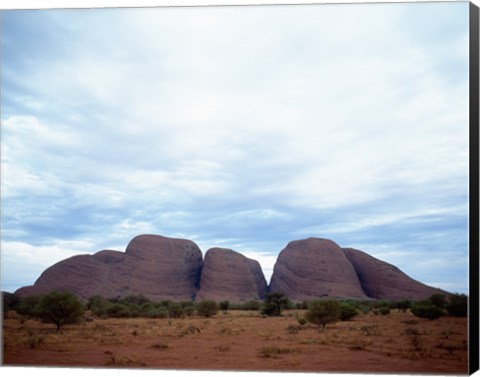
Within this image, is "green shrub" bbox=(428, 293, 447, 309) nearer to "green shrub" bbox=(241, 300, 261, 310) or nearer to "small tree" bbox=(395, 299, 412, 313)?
"small tree" bbox=(395, 299, 412, 313)

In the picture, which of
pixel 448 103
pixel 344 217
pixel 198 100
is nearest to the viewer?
pixel 448 103

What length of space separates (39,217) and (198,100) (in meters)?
6.79

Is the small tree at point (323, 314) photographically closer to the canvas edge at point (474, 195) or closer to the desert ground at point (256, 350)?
the desert ground at point (256, 350)

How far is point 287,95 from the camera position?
14031 millimetres

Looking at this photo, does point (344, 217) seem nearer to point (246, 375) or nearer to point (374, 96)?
point (374, 96)

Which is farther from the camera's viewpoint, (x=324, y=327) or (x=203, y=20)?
(x=324, y=327)

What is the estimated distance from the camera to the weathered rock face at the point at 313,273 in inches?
1145

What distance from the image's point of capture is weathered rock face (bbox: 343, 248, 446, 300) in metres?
23.4

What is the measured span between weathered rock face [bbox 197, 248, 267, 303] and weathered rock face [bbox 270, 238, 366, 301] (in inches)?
Answer: 54.3

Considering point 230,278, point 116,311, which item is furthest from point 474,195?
point 230,278

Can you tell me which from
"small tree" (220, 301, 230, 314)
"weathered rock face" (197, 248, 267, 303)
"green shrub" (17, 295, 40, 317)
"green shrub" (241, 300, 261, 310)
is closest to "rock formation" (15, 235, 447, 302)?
"weathered rock face" (197, 248, 267, 303)

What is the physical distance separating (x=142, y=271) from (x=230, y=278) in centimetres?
530

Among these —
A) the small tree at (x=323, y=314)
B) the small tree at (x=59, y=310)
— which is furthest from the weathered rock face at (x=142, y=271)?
the small tree at (x=323, y=314)

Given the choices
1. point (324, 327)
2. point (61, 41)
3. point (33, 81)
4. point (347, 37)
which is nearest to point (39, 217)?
point (33, 81)
